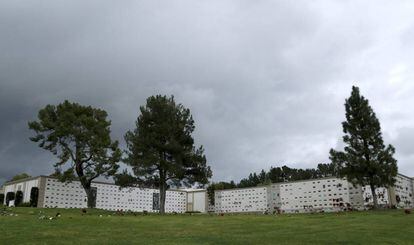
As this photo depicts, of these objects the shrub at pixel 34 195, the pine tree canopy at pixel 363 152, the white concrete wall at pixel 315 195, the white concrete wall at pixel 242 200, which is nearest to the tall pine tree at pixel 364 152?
the pine tree canopy at pixel 363 152

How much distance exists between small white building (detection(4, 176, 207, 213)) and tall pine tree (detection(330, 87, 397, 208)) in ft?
83.4

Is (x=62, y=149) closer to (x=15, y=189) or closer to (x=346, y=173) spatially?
(x=15, y=189)

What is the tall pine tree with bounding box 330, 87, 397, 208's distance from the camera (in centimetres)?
3516

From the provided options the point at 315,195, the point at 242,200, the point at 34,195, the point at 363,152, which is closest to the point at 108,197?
the point at 34,195

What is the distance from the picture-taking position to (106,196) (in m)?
56.8

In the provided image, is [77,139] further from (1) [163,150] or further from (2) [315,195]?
(2) [315,195]

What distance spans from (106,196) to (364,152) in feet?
119

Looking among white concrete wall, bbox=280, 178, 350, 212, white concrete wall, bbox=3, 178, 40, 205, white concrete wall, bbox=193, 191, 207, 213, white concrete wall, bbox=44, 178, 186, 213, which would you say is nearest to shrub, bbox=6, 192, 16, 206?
white concrete wall, bbox=3, 178, 40, 205

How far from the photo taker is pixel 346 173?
36.6 metres

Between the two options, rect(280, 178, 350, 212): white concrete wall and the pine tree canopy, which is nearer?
the pine tree canopy

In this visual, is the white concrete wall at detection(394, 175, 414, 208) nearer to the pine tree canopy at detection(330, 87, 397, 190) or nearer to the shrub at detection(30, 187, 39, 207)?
the pine tree canopy at detection(330, 87, 397, 190)

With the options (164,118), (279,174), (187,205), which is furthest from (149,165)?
(279,174)

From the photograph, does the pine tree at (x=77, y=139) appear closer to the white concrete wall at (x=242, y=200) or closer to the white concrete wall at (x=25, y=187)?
the white concrete wall at (x=25, y=187)

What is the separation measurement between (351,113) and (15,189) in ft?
142
